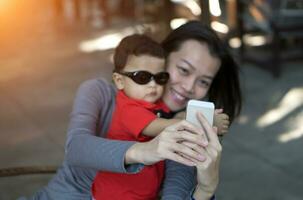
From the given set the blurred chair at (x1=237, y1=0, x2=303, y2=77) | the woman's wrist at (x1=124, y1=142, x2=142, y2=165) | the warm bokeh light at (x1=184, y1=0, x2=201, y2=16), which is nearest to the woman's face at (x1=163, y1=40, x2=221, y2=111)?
the woman's wrist at (x1=124, y1=142, x2=142, y2=165)

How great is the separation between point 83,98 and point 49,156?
2.38 m

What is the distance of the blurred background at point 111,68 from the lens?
382cm

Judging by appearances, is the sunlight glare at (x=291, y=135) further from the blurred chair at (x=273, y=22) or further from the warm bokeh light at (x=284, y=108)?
the blurred chair at (x=273, y=22)

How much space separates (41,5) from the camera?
9.15m

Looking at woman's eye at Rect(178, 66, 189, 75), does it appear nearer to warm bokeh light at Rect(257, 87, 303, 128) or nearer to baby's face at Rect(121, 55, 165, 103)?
baby's face at Rect(121, 55, 165, 103)

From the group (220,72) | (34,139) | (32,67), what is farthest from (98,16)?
(220,72)

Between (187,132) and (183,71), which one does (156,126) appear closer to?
(187,132)

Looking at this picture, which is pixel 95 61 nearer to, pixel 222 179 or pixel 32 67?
pixel 32 67

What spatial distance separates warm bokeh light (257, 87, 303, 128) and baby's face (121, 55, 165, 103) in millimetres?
2879

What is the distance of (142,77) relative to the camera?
5.84 feet

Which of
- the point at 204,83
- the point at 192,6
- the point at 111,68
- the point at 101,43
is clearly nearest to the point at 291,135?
the point at 111,68

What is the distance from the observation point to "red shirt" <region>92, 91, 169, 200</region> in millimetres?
1717

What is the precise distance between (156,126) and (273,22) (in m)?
4.20

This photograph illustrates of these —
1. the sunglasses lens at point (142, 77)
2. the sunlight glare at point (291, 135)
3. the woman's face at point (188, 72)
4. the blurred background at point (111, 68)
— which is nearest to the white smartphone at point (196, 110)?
the sunglasses lens at point (142, 77)
